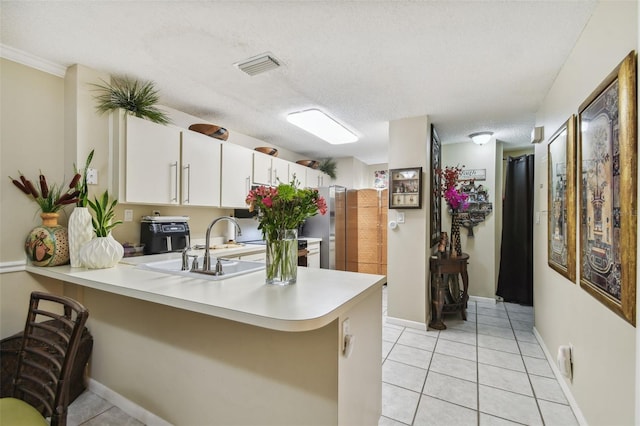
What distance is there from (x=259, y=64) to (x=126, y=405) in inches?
98.8

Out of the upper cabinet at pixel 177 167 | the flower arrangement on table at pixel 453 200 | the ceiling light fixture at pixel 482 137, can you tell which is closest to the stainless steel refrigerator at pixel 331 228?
the upper cabinet at pixel 177 167

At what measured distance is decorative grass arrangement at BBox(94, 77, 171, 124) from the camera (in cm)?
227

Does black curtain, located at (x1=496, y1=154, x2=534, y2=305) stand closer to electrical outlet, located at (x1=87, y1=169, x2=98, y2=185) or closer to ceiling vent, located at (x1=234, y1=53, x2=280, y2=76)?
ceiling vent, located at (x1=234, y1=53, x2=280, y2=76)

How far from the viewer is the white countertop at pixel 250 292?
105 cm

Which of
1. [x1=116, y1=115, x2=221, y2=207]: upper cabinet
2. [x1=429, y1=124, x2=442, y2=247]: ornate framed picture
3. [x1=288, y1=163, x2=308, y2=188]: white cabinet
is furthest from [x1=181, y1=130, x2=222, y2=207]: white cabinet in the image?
[x1=429, y1=124, x2=442, y2=247]: ornate framed picture

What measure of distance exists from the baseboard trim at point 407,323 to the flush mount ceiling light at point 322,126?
2.40 meters

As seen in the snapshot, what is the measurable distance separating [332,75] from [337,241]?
3230 mm

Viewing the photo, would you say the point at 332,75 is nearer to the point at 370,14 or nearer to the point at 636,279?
the point at 370,14

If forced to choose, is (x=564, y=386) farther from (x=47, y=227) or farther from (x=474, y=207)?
(x=47, y=227)

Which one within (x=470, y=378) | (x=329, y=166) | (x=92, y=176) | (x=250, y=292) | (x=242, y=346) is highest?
(x=329, y=166)

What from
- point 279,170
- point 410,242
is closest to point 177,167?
point 279,170

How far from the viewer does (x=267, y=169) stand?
387cm

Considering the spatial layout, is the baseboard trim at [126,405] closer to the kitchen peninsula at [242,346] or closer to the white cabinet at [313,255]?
the kitchen peninsula at [242,346]

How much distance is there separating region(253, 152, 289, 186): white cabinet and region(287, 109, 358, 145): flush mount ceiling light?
67cm
